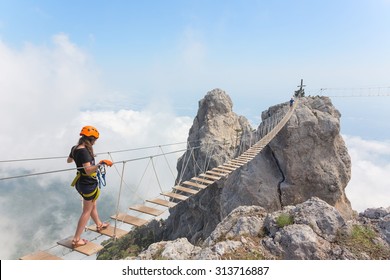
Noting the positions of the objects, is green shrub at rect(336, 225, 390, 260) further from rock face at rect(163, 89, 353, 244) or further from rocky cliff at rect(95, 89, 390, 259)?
rock face at rect(163, 89, 353, 244)

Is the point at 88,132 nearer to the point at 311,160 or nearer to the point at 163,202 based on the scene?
the point at 163,202

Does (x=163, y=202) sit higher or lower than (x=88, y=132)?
lower

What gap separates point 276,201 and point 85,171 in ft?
46.4

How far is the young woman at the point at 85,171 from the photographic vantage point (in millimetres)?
4273

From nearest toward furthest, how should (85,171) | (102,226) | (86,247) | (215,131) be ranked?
1. (85,171)
2. (86,247)
3. (102,226)
4. (215,131)

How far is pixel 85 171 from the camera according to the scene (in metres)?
4.29

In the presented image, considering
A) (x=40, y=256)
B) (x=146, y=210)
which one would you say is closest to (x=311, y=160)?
(x=146, y=210)

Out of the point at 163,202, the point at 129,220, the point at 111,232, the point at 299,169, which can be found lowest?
the point at 111,232

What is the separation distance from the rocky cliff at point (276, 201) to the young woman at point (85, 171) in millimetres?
1449

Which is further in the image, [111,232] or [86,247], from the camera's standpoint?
[111,232]

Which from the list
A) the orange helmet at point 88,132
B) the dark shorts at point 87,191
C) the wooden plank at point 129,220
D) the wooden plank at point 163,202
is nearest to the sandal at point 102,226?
the wooden plank at point 129,220

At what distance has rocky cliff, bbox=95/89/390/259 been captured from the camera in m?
5.01

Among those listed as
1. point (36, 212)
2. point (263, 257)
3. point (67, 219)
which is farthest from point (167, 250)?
point (36, 212)

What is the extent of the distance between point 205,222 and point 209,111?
1298cm
